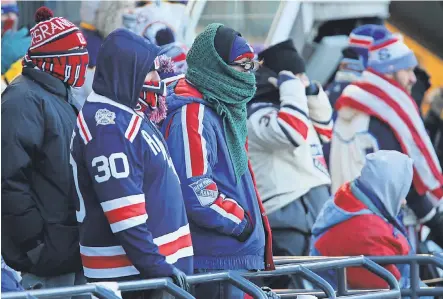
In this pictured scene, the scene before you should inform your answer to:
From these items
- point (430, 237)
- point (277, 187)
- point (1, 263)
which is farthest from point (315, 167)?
point (1, 263)

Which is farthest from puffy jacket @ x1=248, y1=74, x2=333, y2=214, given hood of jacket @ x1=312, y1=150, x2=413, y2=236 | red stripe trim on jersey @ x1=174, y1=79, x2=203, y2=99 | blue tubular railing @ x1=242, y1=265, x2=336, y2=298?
blue tubular railing @ x1=242, y1=265, x2=336, y2=298

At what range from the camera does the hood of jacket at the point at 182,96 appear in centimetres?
602

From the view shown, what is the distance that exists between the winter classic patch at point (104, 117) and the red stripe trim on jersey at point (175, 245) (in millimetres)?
550

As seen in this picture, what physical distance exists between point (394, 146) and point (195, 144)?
3.29m

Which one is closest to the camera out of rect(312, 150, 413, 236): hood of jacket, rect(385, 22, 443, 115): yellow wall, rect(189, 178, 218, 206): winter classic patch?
rect(189, 178, 218, 206): winter classic patch

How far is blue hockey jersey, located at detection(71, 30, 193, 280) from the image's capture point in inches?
201

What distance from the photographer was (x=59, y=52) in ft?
20.9

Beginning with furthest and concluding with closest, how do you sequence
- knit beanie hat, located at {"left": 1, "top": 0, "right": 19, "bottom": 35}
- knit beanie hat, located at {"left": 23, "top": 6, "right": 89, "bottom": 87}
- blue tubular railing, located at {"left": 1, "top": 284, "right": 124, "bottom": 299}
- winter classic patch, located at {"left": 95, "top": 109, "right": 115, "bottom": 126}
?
knit beanie hat, located at {"left": 1, "top": 0, "right": 19, "bottom": 35} → knit beanie hat, located at {"left": 23, "top": 6, "right": 89, "bottom": 87} → winter classic patch, located at {"left": 95, "top": 109, "right": 115, "bottom": 126} → blue tubular railing, located at {"left": 1, "top": 284, "right": 124, "bottom": 299}

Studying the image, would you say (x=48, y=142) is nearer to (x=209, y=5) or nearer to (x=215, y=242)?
(x=215, y=242)

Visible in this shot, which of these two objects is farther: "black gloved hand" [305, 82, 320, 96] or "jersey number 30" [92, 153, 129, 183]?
"black gloved hand" [305, 82, 320, 96]

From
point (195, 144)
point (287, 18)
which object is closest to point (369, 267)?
point (195, 144)

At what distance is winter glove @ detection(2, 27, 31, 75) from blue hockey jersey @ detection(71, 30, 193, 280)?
3.56 metres

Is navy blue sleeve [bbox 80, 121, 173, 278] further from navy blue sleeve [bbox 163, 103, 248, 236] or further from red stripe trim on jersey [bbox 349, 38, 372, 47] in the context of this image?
red stripe trim on jersey [bbox 349, 38, 372, 47]

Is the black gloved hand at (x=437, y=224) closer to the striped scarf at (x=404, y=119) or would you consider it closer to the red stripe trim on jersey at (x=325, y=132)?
the striped scarf at (x=404, y=119)
